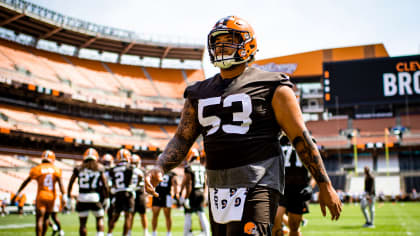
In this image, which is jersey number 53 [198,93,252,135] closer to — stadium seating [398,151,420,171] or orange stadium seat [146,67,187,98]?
stadium seating [398,151,420,171]

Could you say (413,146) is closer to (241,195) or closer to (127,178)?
(127,178)

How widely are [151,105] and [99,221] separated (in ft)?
127

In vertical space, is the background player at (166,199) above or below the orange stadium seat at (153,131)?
below

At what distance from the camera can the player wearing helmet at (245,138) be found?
252 centimetres

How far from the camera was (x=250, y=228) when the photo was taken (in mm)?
2439

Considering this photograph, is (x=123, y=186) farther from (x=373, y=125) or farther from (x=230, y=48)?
(x=373, y=125)

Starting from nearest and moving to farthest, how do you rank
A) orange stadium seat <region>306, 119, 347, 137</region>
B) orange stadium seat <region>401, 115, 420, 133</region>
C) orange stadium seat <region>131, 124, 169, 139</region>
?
orange stadium seat <region>401, 115, 420, 133</region> → orange stadium seat <region>131, 124, 169, 139</region> → orange stadium seat <region>306, 119, 347, 137</region>

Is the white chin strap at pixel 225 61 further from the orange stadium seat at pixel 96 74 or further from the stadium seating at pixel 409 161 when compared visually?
the stadium seating at pixel 409 161

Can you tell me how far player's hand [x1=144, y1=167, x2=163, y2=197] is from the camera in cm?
277

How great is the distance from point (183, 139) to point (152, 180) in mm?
457

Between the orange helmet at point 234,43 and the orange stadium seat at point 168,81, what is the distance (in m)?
46.7

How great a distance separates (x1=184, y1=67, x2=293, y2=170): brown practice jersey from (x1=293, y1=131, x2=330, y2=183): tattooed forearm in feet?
0.53

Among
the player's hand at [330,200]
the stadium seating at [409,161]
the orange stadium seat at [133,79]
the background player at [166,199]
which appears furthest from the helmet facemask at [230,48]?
the orange stadium seat at [133,79]

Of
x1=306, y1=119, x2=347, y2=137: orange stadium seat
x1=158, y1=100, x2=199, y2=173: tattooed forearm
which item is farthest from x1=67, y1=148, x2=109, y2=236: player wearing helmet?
x1=306, y1=119, x2=347, y2=137: orange stadium seat
